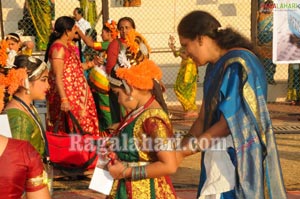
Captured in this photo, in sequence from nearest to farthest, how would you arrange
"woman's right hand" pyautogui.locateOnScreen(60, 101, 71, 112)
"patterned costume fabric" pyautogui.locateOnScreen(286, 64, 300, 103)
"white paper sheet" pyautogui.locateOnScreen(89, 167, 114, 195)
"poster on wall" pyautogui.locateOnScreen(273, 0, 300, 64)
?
"white paper sheet" pyautogui.locateOnScreen(89, 167, 114, 195) → "woman's right hand" pyautogui.locateOnScreen(60, 101, 71, 112) → "poster on wall" pyautogui.locateOnScreen(273, 0, 300, 64) → "patterned costume fabric" pyautogui.locateOnScreen(286, 64, 300, 103)

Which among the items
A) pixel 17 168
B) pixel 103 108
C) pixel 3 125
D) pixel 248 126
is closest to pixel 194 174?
pixel 103 108

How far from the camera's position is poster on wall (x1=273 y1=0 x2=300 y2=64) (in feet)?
27.9

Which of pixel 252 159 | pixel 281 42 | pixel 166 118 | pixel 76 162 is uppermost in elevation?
pixel 281 42

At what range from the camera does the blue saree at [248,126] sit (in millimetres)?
3400

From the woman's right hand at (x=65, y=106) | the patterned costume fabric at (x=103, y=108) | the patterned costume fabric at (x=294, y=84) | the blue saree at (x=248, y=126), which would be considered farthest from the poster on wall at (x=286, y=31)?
the blue saree at (x=248, y=126)

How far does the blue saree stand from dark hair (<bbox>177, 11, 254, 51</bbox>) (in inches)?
4.0

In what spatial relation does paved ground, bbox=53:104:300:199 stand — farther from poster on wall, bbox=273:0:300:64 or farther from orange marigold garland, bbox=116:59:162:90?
orange marigold garland, bbox=116:59:162:90

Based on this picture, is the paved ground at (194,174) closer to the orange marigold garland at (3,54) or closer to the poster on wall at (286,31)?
the poster on wall at (286,31)

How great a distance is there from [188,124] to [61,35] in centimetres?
352

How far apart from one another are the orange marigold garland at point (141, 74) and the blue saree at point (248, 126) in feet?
1.30

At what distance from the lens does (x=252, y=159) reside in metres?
3.41

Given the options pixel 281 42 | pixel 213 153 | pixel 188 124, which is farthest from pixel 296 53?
pixel 213 153

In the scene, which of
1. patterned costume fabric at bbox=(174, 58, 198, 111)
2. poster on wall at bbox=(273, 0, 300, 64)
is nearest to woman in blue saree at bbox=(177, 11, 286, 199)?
poster on wall at bbox=(273, 0, 300, 64)

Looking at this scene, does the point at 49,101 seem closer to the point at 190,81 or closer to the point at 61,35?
the point at 61,35
